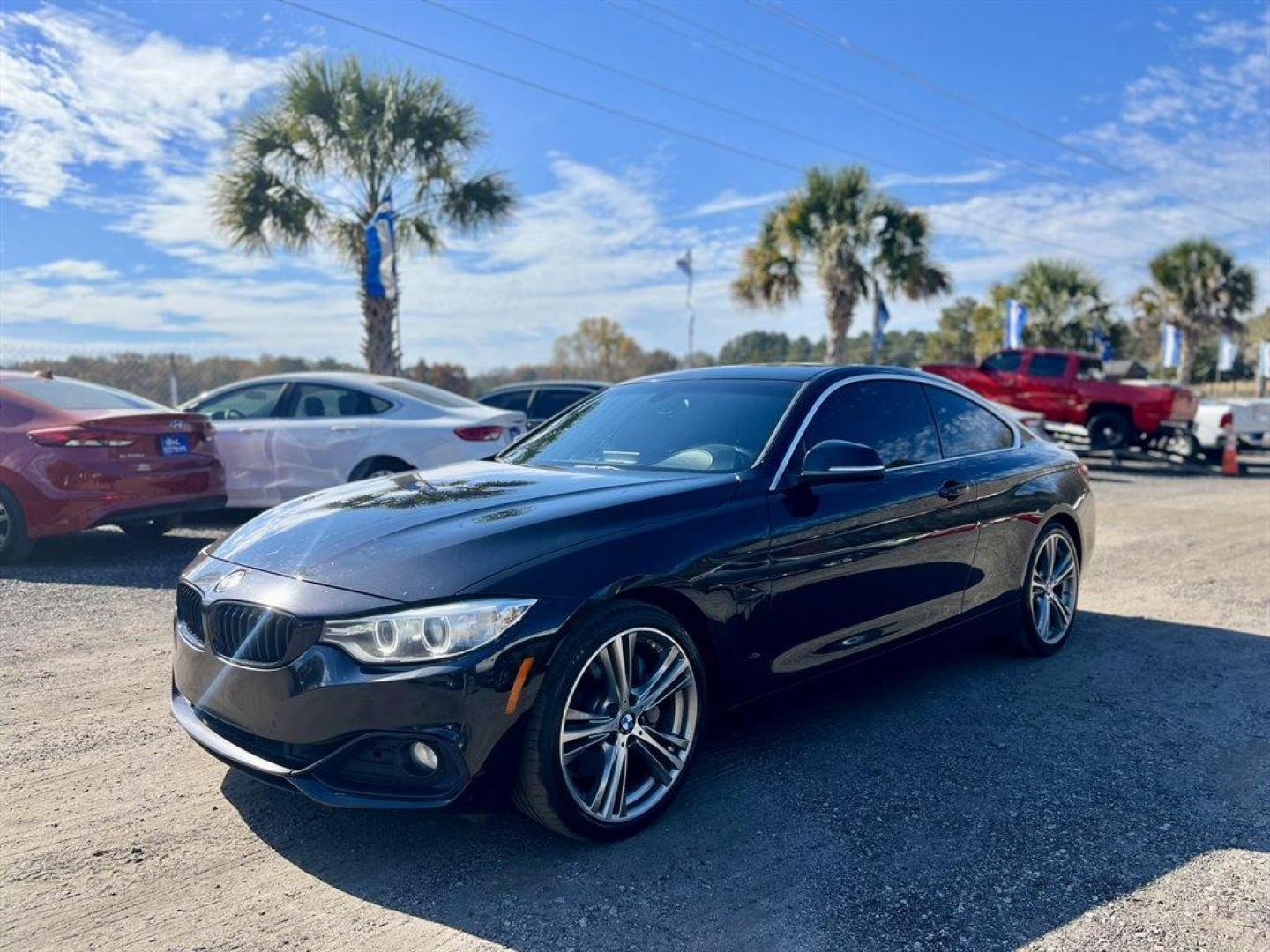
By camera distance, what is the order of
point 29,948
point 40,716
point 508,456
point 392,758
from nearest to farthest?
point 29,948, point 392,758, point 40,716, point 508,456

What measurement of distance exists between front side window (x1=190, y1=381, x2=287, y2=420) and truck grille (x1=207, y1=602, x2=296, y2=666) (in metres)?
6.35

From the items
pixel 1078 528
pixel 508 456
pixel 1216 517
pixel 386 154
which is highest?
pixel 386 154

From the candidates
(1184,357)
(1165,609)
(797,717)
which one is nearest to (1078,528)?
(1165,609)

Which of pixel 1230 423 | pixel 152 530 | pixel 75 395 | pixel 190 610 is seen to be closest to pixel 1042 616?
pixel 190 610

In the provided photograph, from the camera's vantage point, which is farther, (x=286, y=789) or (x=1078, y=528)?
(x=1078, y=528)

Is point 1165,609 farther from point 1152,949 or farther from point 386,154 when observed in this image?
point 386,154

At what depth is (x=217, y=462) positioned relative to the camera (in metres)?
8.08

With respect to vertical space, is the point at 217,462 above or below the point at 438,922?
above

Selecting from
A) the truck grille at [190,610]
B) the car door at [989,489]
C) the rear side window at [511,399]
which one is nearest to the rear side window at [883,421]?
the car door at [989,489]

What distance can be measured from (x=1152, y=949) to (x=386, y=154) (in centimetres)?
1666

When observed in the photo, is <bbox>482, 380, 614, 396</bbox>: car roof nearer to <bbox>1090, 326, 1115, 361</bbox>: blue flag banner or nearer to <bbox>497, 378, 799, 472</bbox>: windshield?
<bbox>497, 378, 799, 472</bbox>: windshield

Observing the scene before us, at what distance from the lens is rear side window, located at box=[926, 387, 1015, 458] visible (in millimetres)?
4938

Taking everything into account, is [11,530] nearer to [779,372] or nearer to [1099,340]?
[779,372]

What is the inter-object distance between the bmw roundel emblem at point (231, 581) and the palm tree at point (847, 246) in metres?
21.4
